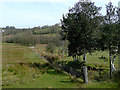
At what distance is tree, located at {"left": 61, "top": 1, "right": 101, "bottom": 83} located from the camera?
20609 mm

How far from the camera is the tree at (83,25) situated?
67.6 ft

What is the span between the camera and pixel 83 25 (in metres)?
20.8

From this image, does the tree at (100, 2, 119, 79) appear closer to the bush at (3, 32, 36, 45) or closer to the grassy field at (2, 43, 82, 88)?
the grassy field at (2, 43, 82, 88)

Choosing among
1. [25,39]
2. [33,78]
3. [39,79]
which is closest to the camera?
[39,79]

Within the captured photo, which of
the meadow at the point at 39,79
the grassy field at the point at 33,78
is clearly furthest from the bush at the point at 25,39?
the meadow at the point at 39,79

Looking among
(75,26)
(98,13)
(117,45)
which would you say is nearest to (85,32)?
(75,26)

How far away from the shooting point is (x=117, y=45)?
632 inches

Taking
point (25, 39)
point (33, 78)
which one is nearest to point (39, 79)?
point (33, 78)

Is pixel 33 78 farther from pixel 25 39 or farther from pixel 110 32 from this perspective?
pixel 25 39

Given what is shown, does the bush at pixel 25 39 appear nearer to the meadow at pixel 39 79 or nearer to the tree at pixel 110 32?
the meadow at pixel 39 79

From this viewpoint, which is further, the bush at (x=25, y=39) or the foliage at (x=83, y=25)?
the bush at (x=25, y=39)

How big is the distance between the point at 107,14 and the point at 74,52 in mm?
10336

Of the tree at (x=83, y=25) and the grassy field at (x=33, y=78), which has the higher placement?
the tree at (x=83, y=25)

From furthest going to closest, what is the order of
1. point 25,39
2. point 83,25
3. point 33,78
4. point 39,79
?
point 25,39 < point 83,25 < point 33,78 < point 39,79
